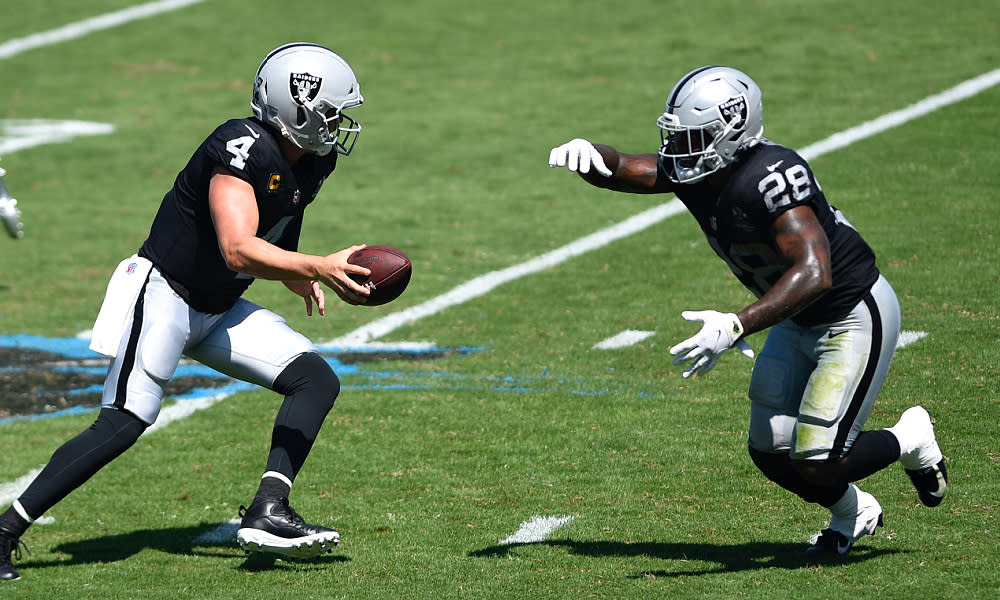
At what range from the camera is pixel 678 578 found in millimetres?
4414

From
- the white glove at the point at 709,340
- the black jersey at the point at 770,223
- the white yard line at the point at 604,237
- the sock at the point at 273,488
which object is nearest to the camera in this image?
the white glove at the point at 709,340

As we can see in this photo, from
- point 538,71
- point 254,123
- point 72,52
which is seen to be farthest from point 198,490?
point 72,52

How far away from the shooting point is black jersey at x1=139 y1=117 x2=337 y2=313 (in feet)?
15.4

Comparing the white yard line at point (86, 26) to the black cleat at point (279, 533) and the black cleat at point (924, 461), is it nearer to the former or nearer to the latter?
the black cleat at point (279, 533)

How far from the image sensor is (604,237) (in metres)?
9.84

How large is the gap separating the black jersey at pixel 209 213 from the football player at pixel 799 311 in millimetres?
1379

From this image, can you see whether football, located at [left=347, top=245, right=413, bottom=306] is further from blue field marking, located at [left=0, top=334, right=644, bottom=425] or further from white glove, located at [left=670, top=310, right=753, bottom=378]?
blue field marking, located at [left=0, top=334, right=644, bottom=425]

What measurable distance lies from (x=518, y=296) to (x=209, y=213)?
408cm

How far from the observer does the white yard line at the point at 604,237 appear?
28.0ft

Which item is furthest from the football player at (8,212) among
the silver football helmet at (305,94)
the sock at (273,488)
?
the sock at (273,488)

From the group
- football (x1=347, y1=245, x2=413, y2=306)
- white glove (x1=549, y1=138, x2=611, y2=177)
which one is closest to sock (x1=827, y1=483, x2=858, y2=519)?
white glove (x1=549, y1=138, x2=611, y2=177)

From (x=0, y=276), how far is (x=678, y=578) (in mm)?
7065

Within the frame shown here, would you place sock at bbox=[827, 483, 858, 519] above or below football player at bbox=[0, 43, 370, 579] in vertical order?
below

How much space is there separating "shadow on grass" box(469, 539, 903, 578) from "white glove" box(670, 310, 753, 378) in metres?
0.85
